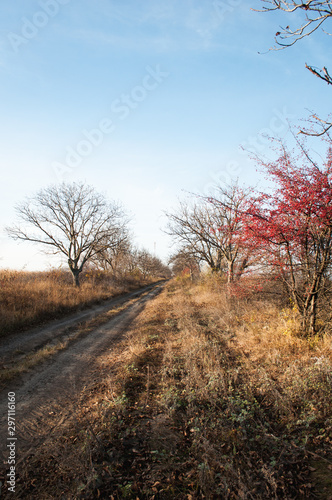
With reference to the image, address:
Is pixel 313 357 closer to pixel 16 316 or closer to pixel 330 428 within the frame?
pixel 330 428

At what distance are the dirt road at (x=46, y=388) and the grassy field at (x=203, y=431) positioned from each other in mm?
356

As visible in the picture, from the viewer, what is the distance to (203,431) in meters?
3.25

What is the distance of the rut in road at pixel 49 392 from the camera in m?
3.71

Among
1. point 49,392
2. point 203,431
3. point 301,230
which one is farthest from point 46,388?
point 301,230

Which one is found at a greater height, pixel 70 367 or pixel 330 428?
pixel 330 428

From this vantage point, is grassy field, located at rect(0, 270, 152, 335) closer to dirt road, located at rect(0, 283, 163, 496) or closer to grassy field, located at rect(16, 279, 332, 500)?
dirt road, located at rect(0, 283, 163, 496)

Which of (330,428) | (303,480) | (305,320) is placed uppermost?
(305,320)

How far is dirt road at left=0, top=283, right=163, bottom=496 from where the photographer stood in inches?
145

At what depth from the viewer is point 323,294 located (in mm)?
6102

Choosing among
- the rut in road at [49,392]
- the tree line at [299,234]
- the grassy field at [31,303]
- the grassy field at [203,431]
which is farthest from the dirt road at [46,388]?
the tree line at [299,234]

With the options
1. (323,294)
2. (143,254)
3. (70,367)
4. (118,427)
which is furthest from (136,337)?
(143,254)

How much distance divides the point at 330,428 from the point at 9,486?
4072mm

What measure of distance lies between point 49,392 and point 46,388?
21 cm

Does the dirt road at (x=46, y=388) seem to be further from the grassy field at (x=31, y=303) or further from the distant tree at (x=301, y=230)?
the distant tree at (x=301, y=230)
